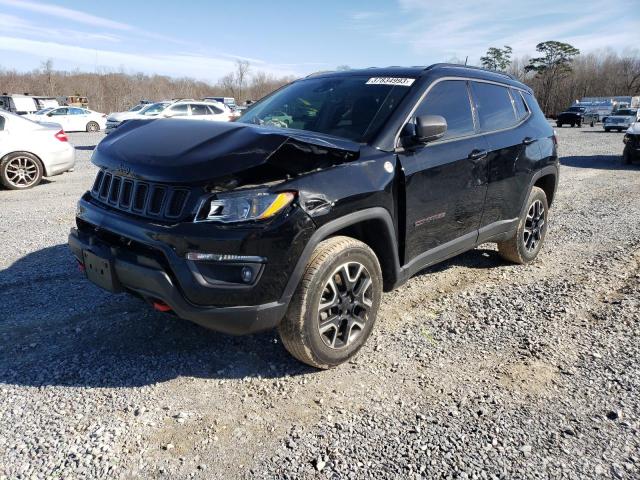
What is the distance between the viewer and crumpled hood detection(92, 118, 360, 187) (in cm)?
259

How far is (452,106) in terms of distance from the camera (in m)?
3.89

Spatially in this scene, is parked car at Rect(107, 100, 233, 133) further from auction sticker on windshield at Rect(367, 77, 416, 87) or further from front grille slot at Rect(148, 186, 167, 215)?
front grille slot at Rect(148, 186, 167, 215)

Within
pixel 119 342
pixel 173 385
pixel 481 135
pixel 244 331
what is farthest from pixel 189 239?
pixel 481 135

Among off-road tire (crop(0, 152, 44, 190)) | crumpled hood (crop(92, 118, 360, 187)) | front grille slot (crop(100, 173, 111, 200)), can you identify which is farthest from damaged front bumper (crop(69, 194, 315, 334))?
off-road tire (crop(0, 152, 44, 190))

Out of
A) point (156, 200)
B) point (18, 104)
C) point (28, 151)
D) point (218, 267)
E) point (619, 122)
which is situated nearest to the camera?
point (218, 267)

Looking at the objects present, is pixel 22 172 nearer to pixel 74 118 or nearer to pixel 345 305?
pixel 345 305

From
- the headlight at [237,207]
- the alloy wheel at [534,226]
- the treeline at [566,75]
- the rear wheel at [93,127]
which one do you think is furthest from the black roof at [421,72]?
the treeline at [566,75]

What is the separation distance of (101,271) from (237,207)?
0.96 metres

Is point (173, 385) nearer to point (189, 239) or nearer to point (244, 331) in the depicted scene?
point (244, 331)

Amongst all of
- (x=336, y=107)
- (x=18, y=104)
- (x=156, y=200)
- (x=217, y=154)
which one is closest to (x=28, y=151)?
(x=336, y=107)

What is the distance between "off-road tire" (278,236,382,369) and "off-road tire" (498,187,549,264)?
2.41m

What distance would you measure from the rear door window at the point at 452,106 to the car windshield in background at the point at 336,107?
22 cm

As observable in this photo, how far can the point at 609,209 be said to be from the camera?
805 centimetres

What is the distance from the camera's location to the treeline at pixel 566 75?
72.8m
